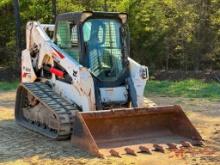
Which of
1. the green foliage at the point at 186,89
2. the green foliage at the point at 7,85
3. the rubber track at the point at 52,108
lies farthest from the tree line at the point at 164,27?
the rubber track at the point at 52,108

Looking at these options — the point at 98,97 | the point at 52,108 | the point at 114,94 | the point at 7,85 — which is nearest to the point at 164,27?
the point at 7,85

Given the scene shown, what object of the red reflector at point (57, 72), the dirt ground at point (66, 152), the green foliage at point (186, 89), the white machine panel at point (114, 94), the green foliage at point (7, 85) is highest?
the red reflector at point (57, 72)

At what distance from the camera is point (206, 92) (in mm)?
15805

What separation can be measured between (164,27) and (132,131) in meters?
16.9

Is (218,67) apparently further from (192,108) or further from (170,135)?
(170,135)

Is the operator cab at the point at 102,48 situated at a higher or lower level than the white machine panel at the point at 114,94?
higher

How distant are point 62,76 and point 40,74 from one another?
1260 mm

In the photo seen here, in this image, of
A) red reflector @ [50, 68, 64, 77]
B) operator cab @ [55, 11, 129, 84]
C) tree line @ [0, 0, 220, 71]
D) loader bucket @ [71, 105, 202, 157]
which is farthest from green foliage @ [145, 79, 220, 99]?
tree line @ [0, 0, 220, 71]

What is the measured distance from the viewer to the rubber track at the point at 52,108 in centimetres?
884

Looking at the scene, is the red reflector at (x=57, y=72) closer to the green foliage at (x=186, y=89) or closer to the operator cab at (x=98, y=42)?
the operator cab at (x=98, y=42)

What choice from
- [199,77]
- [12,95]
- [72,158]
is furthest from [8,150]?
[199,77]

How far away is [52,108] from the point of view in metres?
9.10

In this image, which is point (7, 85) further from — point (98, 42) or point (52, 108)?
point (52, 108)

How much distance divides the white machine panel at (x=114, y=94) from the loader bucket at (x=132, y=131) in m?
0.72
